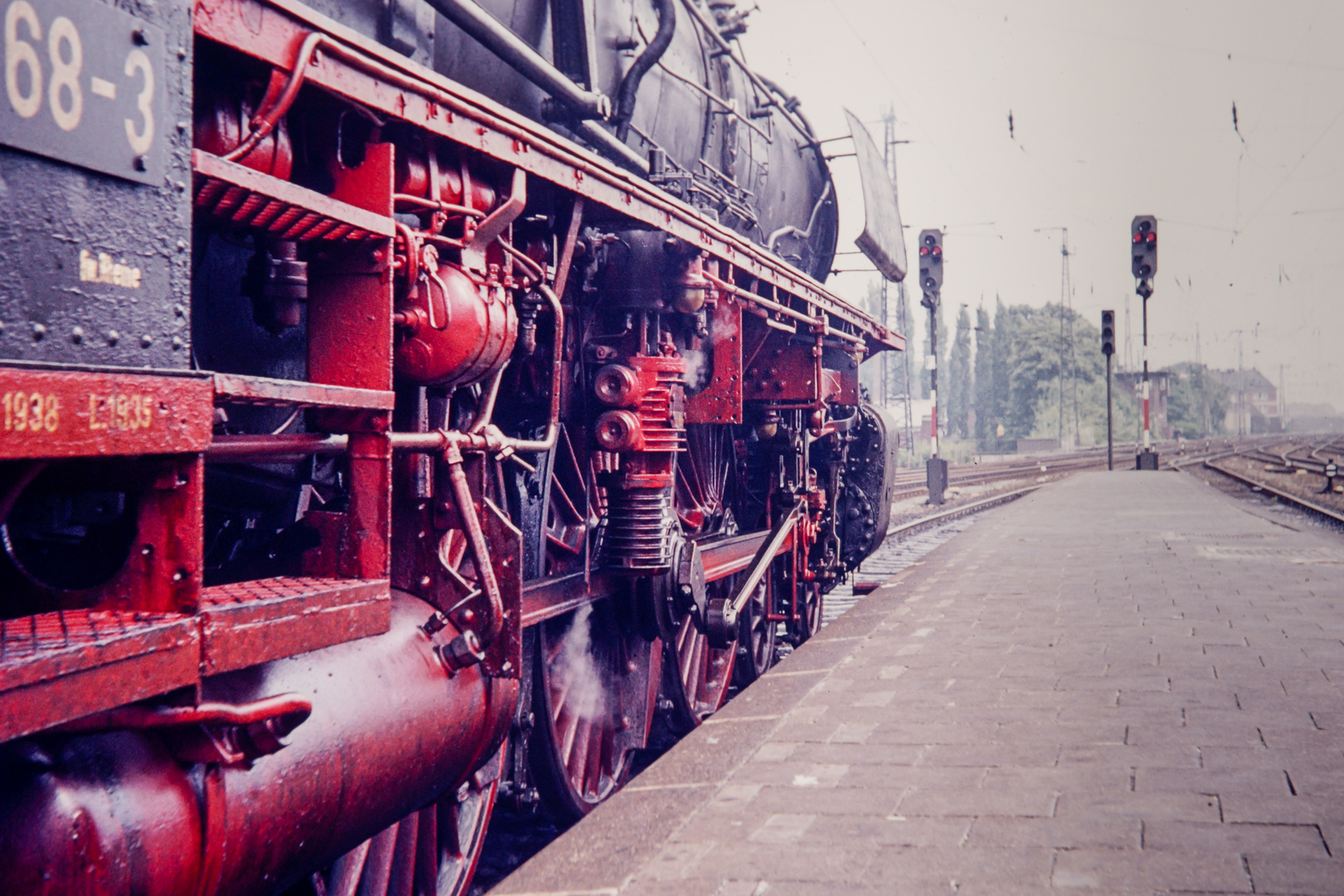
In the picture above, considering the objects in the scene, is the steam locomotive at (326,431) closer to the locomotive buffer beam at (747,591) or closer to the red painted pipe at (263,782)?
the red painted pipe at (263,782)

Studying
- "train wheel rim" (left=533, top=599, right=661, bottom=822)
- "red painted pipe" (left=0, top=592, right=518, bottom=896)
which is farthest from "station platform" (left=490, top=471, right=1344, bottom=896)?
"red painted pipe" (left=0, top=592, right=518, bottom=896)

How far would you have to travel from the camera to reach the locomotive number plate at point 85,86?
148 centimetres

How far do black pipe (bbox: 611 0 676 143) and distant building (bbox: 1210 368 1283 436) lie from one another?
121633 mm

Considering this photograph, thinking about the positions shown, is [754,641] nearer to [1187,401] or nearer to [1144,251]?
[1144,251]

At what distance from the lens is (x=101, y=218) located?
64.5 inches

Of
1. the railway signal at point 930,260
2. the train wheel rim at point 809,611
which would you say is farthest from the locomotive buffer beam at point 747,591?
the railway signal at point 930,260

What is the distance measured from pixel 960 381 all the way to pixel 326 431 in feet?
335

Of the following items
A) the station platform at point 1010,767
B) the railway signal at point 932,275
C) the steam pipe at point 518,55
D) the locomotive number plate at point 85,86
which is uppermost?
the railway signal at point 932,275

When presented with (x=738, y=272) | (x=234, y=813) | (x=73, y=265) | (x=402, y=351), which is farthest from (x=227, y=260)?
(x=738, y=272)

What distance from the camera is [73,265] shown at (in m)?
1.58

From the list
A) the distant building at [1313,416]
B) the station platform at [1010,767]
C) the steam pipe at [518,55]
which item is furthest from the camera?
the distant building at [1313,416]

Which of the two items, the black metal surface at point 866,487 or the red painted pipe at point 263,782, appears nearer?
the red painted pipe at point 263,782

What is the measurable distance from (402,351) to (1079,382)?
72965 millimetres

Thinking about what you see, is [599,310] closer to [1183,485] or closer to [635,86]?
[635,86]
